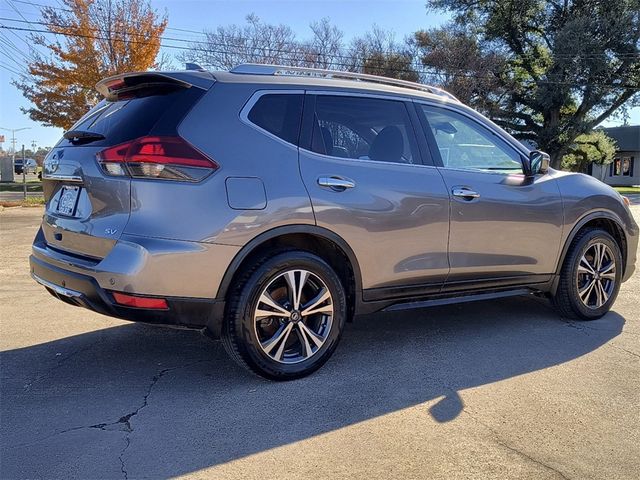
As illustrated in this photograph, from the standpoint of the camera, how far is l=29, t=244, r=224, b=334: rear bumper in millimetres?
3252

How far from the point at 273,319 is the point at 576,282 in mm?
3025

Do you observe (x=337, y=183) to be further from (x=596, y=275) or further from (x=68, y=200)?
(x=596, y=275)

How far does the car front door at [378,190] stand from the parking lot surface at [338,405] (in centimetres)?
73

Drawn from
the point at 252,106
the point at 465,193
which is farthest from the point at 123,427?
the point at 465,193

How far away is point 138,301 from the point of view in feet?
10.5

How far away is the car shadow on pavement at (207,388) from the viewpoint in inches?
111

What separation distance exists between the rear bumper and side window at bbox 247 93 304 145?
118cm

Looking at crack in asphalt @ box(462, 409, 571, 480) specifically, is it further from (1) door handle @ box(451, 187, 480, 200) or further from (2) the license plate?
(2) the license plate

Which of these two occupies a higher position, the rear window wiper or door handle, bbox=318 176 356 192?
the rear window wiper

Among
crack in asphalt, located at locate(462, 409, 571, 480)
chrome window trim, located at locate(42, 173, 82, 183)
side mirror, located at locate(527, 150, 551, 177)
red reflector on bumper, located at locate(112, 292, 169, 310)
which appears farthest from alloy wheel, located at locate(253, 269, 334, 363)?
side mirror, located at locate(527, 150, 551, 177)

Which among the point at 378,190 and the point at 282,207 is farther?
the point at 378,190

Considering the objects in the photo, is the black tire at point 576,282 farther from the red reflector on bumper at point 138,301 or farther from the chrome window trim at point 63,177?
the chrome window trim at point 63,177

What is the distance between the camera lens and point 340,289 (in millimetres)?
3828

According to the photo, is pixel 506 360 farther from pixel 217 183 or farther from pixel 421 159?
pixel 217 183
